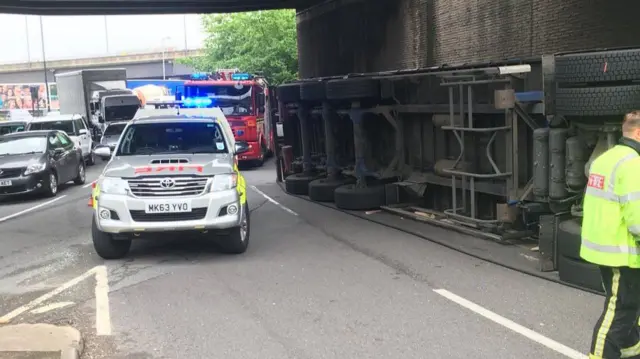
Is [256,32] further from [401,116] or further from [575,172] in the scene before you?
[575,172]

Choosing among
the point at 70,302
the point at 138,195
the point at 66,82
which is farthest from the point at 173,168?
the point at 66,82

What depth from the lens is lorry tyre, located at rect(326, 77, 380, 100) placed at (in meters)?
11.9

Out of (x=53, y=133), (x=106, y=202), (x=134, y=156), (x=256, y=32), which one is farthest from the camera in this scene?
(x=256, y=32)

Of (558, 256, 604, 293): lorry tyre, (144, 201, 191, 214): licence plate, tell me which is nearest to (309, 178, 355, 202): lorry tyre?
(144, 201, 191, 214): licence plate

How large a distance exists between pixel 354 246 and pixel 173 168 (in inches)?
110

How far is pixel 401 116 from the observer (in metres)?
12.1

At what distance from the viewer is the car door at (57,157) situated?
1683 centimetres

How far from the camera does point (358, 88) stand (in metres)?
11.9

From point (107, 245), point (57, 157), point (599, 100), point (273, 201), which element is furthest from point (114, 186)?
point (57, 157)

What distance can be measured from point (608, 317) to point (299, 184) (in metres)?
11.6

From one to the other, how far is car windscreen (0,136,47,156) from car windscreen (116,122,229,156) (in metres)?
8.13

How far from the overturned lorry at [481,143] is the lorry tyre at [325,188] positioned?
0.07 feet

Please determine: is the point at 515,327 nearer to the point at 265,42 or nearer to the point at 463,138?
the point at 463,138

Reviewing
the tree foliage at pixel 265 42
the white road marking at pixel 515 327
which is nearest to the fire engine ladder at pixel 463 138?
the white road marking at pixel 515 327
